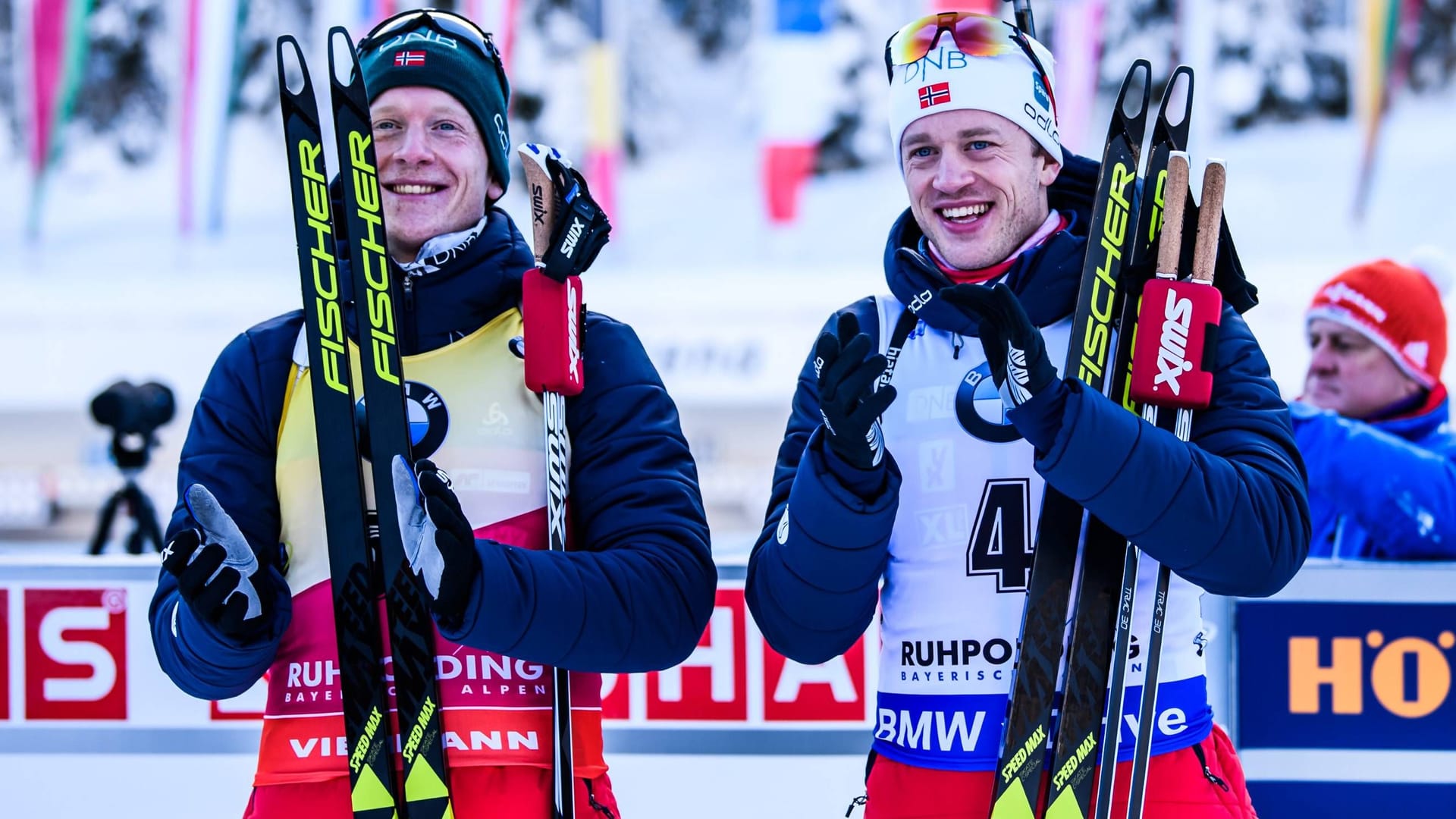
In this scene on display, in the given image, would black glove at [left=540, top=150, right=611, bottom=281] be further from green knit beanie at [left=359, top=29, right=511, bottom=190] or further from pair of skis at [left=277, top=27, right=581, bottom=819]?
green knit beanie at [left=359, top=29, right=511, bottom=190]

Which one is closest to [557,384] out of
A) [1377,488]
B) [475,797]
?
[475,797]

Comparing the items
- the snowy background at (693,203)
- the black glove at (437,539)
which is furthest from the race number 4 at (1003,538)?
the snowy background at (693,203)

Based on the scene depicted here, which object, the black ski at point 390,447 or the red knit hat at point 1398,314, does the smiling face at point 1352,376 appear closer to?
the red knit hat at point 1398,314

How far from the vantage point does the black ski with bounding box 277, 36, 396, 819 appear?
1592mm

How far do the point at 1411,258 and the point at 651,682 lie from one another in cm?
226

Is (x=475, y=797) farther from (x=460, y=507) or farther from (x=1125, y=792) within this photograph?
(x=1125, y=792)

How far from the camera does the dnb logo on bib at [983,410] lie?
1.67 metres

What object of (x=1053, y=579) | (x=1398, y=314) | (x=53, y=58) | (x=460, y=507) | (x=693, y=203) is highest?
(x=53, y=58)

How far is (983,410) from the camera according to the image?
1.68 meters

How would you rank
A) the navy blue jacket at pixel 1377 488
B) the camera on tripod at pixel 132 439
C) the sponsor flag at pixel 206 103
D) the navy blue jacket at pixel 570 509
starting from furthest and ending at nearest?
the sponsor flag at pixel 206 103 < the camera on tripod at pixel 132 439 < the navy blue jacket at pixel 1377 488 < the navy blue jacket at pixel 570 509

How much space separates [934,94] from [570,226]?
519 millimetres

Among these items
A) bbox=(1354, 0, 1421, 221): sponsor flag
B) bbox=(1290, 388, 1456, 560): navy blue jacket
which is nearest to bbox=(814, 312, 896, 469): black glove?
bbox=(1290, 388, 1456, 560): navy blue jacket

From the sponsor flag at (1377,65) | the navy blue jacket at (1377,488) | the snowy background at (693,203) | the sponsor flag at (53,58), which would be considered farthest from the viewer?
the sponsor flag at (53,58)

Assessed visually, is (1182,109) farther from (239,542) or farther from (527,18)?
(527,18)
